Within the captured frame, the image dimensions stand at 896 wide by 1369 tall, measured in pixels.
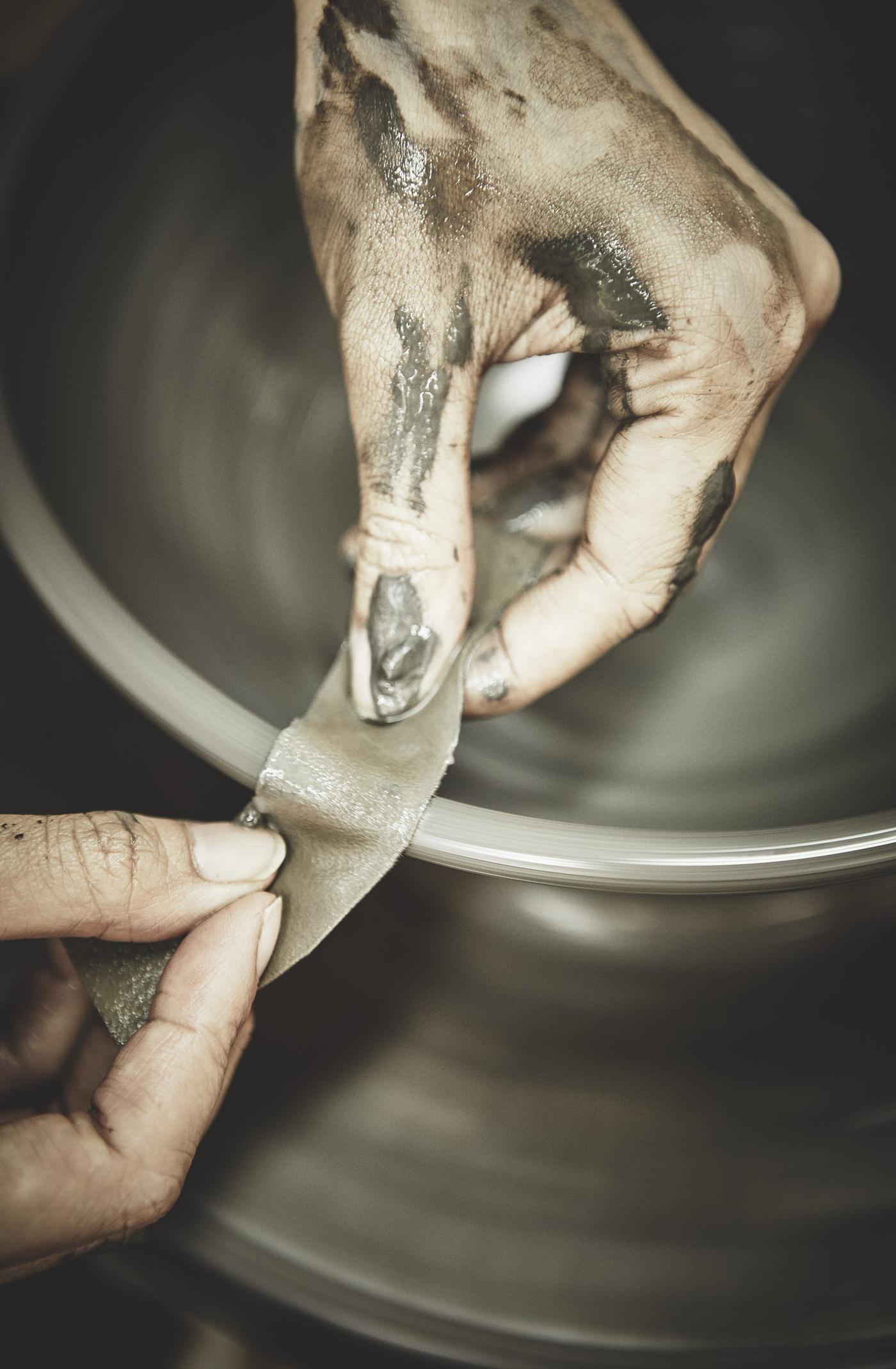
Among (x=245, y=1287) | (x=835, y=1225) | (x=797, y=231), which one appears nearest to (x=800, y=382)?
(x=797, y=231)

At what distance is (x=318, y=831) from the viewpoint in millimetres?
464

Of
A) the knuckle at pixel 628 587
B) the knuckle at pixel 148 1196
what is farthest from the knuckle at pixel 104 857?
the knuckle at pixel 628 587

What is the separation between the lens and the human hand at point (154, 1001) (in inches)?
15.3

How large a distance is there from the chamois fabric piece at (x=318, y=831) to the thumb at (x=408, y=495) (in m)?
0.05

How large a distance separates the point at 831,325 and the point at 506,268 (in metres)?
0.47

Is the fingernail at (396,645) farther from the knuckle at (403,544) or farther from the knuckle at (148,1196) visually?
the knuckle at (148,1196)

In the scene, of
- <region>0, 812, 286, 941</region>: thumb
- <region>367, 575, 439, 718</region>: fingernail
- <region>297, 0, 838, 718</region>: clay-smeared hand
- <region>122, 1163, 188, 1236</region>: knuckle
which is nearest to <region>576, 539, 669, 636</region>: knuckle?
<region>297, 0, 838, 718</region>: clay-smeared hand

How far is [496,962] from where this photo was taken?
1.52 ft

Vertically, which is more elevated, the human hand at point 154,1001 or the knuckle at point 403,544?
the knuckle at point 403,544

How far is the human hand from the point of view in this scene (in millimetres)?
389

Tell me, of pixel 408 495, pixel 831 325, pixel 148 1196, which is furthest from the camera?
pixel 831 325

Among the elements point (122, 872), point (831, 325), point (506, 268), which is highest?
point (506, 268)

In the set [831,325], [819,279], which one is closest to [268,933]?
[819,279]

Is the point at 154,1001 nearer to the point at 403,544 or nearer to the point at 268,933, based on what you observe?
the point at 268,933
